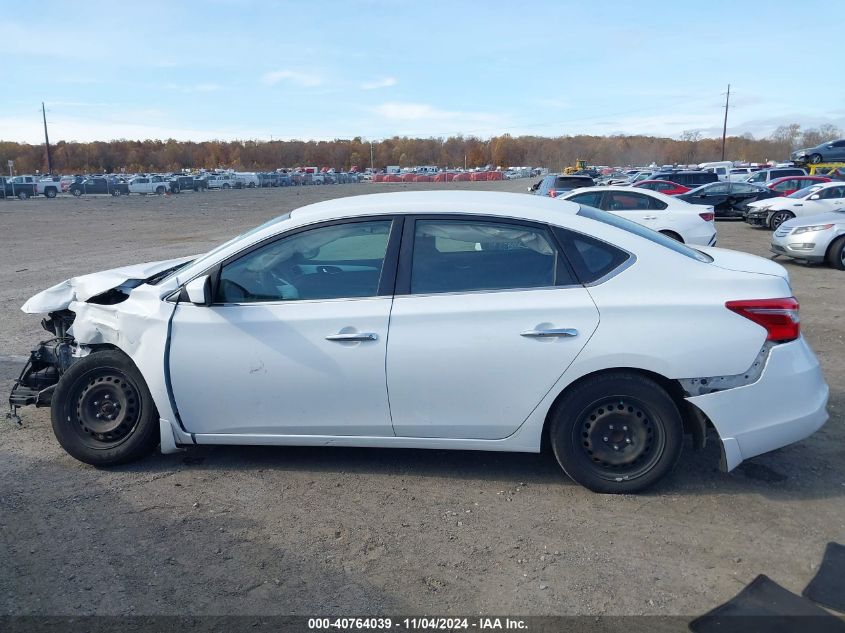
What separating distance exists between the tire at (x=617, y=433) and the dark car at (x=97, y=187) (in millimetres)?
62196

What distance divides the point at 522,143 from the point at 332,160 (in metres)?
46.9

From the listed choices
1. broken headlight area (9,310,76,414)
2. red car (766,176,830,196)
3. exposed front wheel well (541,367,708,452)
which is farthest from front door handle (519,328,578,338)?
red car (766,176,830,196)

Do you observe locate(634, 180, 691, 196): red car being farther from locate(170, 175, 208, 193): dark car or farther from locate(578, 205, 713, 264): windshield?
locate(170, 175, 208, 193): dark car

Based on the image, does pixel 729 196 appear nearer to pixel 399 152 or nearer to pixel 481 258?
pixel 481 258

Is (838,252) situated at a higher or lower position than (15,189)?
lower

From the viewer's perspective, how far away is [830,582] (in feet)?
10.8

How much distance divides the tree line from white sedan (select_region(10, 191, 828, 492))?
148 meters

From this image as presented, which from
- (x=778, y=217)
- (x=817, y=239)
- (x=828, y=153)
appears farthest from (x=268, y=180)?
(x=817, y=239)

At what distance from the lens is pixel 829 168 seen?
4044 cm

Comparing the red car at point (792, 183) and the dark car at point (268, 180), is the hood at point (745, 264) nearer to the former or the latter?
the red car at point (792, 183)

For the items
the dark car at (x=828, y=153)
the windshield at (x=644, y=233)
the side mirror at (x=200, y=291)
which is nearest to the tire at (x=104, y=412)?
the side mirror at (x=200, y=291)

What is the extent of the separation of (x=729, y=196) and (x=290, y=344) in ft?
77.8

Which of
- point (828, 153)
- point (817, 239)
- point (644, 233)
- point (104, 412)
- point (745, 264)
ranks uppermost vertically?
point (828, 153)

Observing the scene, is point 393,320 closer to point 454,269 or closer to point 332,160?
point 454,269
